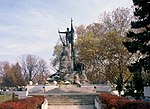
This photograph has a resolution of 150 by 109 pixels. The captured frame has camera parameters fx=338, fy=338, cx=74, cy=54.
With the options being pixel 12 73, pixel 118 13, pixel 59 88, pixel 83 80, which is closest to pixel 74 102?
pixel 59 88

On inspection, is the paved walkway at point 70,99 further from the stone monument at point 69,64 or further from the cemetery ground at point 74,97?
the stone monument at point 69,64

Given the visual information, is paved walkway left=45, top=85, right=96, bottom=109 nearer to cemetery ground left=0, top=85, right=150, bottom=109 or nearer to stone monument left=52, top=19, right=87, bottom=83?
cemetery ground left=0, top=85, right=150, bottom=109

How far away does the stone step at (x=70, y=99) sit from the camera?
116ft

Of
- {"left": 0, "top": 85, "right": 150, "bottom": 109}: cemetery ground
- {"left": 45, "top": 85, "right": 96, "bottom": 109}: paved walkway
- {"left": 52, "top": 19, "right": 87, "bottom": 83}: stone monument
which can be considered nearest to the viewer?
{"left": 0, "top": 85, "right": 150, "bottom": 109}: cemetery ground

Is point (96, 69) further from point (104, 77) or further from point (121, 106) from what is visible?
point (121, 106)

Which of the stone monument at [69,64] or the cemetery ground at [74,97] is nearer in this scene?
the cemetery ground at [74,97]

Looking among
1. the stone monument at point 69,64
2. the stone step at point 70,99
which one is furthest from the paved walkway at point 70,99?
the stone monument at point 69,64

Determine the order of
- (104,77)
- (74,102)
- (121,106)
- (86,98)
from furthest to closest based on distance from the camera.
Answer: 1. (104,77)
2. (86,98)
3. (74,102)
4. (121,106)

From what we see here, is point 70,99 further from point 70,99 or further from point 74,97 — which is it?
point 74,97

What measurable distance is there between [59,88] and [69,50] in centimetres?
878

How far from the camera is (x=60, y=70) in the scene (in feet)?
167

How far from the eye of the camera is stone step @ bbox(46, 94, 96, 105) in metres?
35.2

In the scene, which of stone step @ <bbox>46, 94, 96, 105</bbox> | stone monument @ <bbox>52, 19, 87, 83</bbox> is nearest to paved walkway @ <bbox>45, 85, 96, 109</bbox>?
stone step @ <bbox>46, 94, 96, 105</bbox>

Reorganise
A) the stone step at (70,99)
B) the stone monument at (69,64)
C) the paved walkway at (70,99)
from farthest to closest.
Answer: the stone monument at (69,64)
the stone step at (70,99)
the paved walkway at (70,99)
